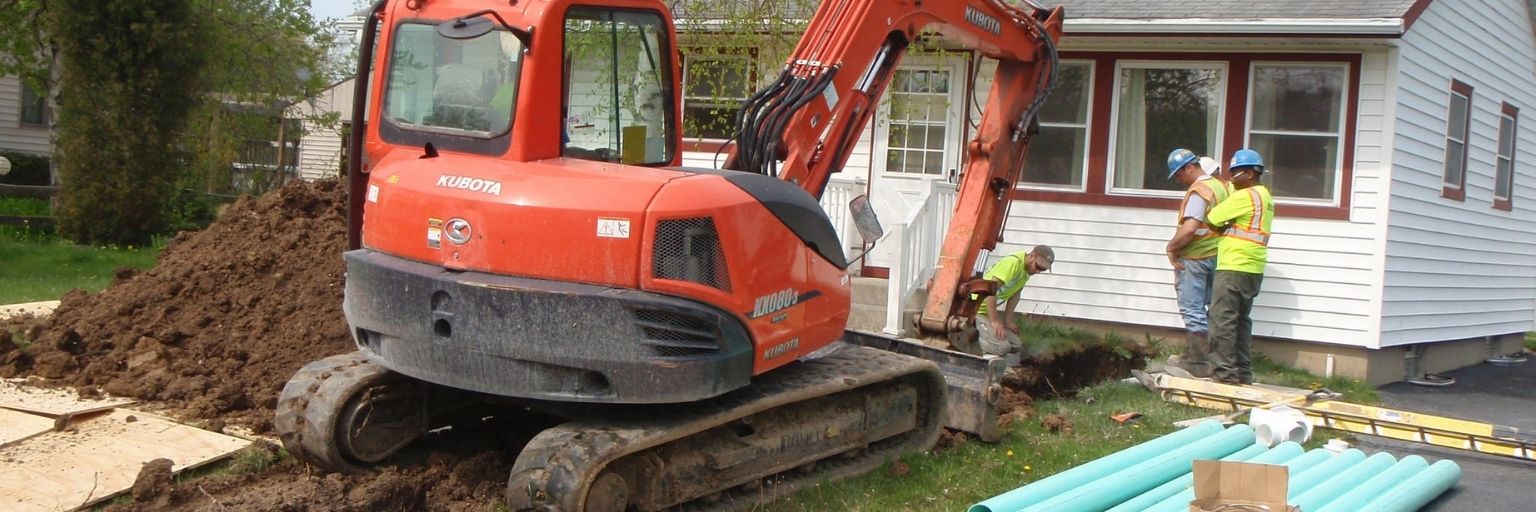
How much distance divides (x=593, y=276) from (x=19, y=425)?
141 inches

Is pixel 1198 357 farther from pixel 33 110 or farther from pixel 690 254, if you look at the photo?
pixel 33 110

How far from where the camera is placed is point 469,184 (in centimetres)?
569

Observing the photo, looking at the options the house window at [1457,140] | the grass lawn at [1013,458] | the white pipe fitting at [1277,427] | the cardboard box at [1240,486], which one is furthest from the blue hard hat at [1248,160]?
the cardboard box at [1240,486]

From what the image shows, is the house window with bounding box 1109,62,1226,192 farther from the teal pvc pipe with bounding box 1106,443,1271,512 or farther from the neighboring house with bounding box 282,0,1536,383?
the teal pvc pipe with bounding box 1106,443,1271,512

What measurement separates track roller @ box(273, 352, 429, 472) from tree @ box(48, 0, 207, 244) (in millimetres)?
10890

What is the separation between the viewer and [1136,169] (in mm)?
12836

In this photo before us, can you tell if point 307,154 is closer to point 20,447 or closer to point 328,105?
point 328,105

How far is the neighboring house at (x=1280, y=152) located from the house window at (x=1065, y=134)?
15 millimetres

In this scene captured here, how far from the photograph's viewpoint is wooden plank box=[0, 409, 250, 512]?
5.96m

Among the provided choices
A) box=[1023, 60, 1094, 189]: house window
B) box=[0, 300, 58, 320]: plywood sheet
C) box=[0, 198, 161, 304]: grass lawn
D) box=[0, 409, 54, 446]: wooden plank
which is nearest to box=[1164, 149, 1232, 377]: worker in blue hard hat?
box=[1023, 60, 1094, 189]: house window

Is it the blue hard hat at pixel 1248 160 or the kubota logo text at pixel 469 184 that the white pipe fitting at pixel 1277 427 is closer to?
the blue hard hat at pixel 1248 160

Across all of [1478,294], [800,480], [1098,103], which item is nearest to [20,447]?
[800,480]

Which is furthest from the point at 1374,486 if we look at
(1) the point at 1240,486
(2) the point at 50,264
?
(2) the point at 50,264

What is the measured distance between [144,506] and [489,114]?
2.27 metres
